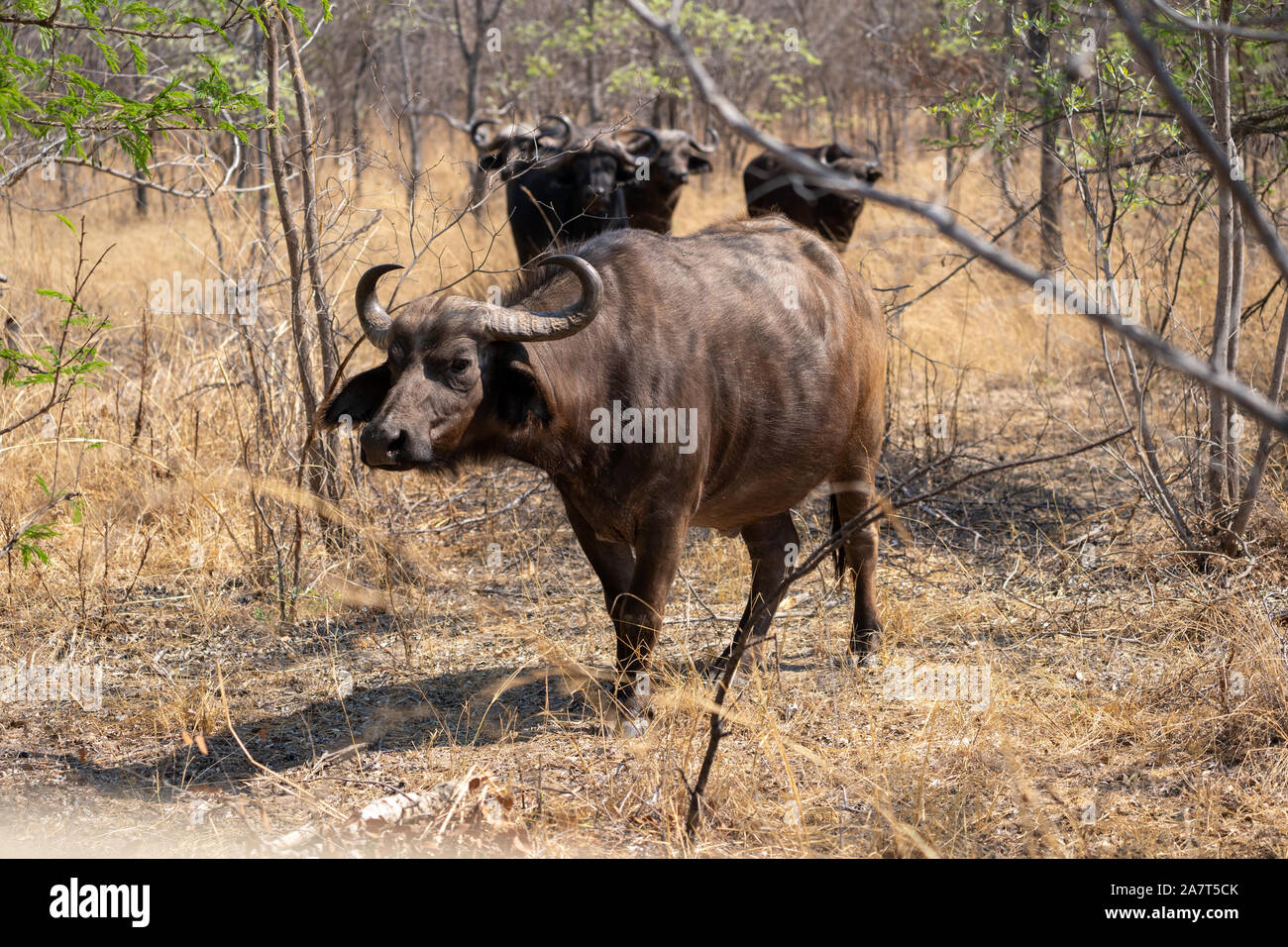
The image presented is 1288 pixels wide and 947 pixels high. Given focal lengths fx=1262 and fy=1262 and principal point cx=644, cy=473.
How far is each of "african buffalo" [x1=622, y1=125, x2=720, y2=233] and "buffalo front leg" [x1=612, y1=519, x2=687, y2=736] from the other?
26.1 ft

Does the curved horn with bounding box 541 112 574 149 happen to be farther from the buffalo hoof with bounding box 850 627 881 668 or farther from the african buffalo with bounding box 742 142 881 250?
the buffalo hoof with bounding box 850 627 881 668

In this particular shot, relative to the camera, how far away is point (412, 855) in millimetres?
3467

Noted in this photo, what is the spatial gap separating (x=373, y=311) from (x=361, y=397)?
0.32 m

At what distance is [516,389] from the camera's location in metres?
4.20

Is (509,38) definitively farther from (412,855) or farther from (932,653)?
(412,855)

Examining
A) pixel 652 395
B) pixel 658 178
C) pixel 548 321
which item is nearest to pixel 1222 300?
pixel 652 395

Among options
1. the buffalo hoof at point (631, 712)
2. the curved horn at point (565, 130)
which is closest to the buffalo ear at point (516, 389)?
the buffalo hoof at point (631, 712)

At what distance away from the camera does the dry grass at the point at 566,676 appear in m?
3.72

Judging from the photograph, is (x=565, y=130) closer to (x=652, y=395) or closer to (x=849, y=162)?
(x=849, y=162)

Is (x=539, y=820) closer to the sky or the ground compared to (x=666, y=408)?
closer to the ground

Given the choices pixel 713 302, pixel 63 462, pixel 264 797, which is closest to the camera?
pixel 264 797

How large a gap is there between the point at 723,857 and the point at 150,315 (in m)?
6.46

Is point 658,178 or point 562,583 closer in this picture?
point 562,583
